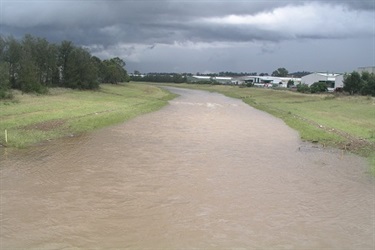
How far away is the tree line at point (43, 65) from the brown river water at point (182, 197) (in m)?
31.0

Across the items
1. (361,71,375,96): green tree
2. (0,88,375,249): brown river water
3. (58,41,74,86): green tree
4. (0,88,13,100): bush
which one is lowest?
(0,88,375,249): brown river water

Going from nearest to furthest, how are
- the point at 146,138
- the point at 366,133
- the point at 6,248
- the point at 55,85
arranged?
the point at 6,248, the point at 146,138, the point at 366,133, the point at 55,85

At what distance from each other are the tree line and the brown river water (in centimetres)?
3099

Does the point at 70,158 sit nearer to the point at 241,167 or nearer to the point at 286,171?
the point at 241,167

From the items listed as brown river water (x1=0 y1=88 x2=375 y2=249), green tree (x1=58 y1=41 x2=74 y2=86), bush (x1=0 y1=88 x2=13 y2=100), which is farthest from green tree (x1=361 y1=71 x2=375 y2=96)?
bush (x1=0 y1=88 x2=13 y2=100)

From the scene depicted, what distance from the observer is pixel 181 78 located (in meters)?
192

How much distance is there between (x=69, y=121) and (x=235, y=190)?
64.8 feet

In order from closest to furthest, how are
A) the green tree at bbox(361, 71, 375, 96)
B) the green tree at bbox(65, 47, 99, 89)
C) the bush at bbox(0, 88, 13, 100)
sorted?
the bush at bbox(0, 88, 13, 100), the green tree at bbox(361, 71, 375, 96), the green tree at bbox(65, 47, 99, 89)

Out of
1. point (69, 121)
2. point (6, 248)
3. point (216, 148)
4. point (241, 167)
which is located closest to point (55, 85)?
point (69, 121)

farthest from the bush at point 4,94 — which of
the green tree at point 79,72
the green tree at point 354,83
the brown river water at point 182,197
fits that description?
the green tree at point 354,83

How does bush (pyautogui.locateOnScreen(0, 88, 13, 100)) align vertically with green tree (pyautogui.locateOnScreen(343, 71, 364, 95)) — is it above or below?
below

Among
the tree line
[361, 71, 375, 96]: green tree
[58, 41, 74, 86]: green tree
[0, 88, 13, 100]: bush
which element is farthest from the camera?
[58, 41, 74, 86]: green tree

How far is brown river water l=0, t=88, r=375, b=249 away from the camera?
36.4ft

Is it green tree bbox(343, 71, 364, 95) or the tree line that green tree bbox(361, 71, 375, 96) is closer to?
green tree bbox(343, 71, 364, 95)
